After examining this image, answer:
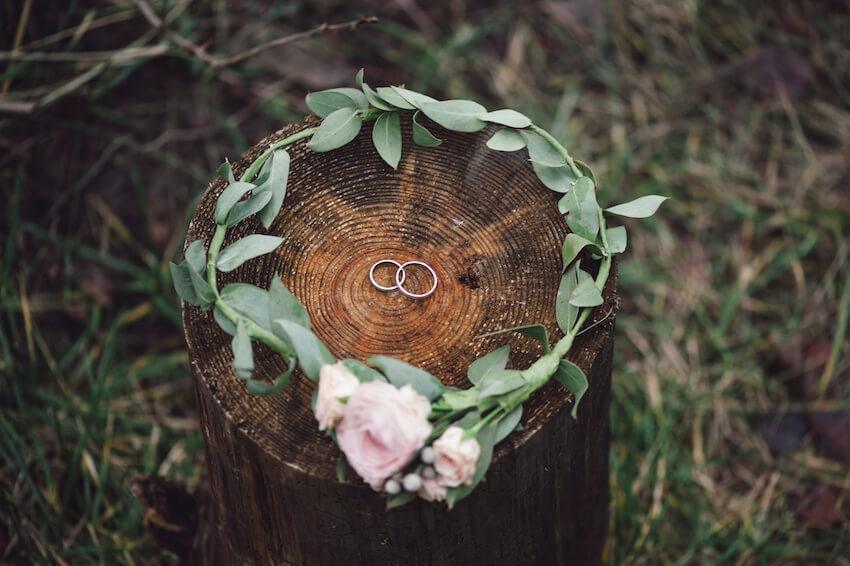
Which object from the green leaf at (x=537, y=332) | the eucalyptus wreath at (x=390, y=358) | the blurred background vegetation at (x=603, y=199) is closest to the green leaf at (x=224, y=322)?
the eucalyptus wreath at (x=390, y=358)

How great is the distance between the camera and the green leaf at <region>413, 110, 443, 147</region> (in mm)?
1219

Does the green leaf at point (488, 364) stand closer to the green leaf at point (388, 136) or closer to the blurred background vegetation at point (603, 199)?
the green leaf at point (388, 136)

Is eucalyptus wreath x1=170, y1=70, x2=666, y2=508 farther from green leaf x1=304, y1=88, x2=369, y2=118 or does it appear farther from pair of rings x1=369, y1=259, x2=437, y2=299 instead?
pair of rings x1=369, y1=259, x2=437, y2=299

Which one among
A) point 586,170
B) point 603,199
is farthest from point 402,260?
point 603,199

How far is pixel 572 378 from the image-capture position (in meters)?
1.03

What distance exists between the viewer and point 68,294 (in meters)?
2.02

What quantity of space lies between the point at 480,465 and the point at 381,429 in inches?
6.3

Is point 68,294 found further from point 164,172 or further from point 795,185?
point 795,185

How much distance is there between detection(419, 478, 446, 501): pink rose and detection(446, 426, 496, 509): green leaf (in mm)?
11

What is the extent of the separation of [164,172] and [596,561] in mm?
1641

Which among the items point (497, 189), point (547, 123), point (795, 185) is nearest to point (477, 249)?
point (497, 189)

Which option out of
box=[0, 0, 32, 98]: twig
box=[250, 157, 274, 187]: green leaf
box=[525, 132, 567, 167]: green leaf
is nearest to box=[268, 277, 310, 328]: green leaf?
box=[250, 157, 274, 187]: green leaf

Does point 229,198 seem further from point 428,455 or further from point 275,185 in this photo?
point 428,455

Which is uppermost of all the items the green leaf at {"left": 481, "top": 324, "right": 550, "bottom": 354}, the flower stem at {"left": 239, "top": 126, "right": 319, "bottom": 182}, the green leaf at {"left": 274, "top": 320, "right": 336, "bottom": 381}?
the flower stem at {"left": 239, "top": 126, "right": 319, "bottom": 182}
